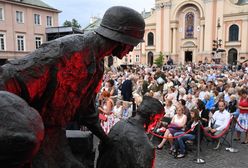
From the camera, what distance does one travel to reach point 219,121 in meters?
7.15

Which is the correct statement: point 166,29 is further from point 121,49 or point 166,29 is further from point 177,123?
point 121,49

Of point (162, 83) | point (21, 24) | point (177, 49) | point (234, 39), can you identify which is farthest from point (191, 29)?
point (162, 83)

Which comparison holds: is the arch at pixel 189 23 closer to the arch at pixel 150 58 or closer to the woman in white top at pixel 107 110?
the arch at pixel 150 58

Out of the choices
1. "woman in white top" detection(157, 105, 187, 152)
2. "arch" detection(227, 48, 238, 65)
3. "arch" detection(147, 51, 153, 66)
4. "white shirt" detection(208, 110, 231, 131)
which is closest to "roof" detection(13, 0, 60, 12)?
"arch" detection(147, 51, 153, 66)

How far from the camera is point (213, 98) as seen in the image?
8.52 metres

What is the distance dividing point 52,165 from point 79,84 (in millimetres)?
456

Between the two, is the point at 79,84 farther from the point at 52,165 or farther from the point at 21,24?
the point at 21,24

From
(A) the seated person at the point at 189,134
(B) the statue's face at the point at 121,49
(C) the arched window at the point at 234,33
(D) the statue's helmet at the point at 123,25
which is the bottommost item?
(A) the seated person at the point at 189,134

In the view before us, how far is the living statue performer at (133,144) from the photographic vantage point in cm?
142

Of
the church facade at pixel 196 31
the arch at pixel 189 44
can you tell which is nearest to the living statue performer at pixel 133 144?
the church facade at pixel 196 31

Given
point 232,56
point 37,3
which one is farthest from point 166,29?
point 37,3

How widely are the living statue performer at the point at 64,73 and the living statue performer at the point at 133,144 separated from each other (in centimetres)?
10

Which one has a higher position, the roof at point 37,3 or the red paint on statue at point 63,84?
the roof at point 37,3

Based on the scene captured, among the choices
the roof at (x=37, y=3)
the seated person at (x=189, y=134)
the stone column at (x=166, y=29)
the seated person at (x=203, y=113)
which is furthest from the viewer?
the stone column at (x=166, y=29)
